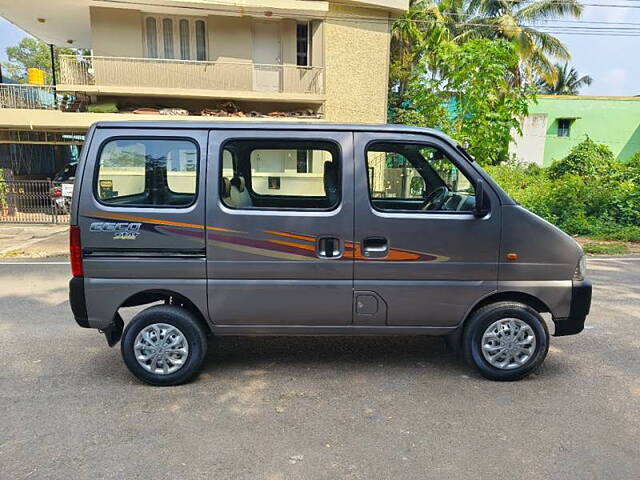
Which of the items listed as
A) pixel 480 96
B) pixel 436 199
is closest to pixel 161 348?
pixel 436 199

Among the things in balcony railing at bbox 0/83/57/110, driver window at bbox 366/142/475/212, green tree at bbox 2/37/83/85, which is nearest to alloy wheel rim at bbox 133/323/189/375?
driver window at bbox 366/142/475/212

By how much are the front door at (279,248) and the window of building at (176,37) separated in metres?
15.7

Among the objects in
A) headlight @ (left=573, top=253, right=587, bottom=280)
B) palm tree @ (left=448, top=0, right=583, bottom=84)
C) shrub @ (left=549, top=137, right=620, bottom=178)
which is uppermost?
palm tree @ (left=448, top=0, right=583, bottom=84)

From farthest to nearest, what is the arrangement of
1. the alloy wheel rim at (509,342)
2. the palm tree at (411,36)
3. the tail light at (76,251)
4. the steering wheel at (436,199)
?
the palm tree at (411,36), the steering wheel at (436,199), the alloy wheel rim at (509,342), the tail light at (76,251)

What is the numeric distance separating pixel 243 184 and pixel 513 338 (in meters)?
2.66

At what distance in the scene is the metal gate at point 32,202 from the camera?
568 inches

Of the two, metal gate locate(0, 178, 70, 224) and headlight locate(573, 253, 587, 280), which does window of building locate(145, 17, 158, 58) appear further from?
headlight locate(573, 253, 587, 280)

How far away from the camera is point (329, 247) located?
3.84 metres

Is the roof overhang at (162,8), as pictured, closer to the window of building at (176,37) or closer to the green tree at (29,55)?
the window of building at (176,37)


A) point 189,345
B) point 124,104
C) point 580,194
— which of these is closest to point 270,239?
point 189,345

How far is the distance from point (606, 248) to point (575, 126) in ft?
69.9

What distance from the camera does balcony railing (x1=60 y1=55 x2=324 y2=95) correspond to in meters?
16.7

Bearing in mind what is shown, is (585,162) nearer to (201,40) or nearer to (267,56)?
(267,56)

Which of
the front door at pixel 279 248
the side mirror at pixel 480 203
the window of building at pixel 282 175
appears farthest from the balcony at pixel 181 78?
the side mirror at pixel 480 203
